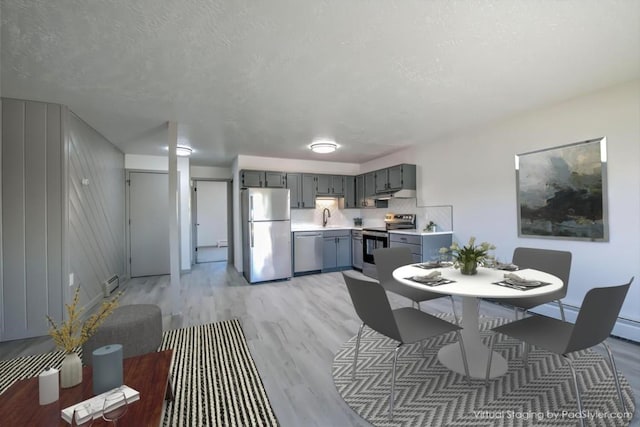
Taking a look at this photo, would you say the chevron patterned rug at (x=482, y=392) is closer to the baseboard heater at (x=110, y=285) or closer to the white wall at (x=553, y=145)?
the white wall at (x=553, y=145)

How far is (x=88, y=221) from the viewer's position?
362 centimetres

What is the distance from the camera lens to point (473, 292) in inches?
67.9

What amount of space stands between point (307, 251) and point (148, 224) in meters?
3.25

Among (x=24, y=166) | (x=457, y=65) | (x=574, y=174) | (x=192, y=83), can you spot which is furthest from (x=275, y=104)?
(x=574, y=174)

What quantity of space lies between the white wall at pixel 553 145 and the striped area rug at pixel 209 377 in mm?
3409

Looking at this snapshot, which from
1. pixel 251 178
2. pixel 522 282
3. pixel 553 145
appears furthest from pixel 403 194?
pixel 522 282

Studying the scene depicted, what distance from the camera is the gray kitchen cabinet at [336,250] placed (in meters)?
5.57

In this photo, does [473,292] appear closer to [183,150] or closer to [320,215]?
[320,215]

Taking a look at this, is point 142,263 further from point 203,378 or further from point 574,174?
point 574,174

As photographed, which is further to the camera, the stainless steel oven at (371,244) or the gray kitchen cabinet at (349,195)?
the gray kitchen cabinet at (349,195)

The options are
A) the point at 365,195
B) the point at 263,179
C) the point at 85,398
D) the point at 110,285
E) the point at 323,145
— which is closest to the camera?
the point at 85,398

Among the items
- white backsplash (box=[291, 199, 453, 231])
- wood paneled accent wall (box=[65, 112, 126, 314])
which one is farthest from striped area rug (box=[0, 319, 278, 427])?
white backsplash (box=[291, 199, 453, 231])

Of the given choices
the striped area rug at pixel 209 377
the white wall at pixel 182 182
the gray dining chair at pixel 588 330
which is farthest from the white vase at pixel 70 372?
the white wall at pixel 182 182

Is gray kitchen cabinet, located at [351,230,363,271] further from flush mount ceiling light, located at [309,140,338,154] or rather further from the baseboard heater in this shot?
the baseboard heater
